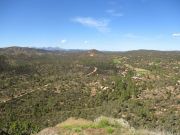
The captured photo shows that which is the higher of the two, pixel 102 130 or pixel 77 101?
pixel 102 130

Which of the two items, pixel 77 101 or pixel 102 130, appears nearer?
pixel 102 130

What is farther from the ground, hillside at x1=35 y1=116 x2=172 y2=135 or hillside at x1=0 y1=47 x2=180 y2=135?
hillside at x1=35 y1=116 x2=172 y2=135

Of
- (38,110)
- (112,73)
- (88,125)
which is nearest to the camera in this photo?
(88,125)

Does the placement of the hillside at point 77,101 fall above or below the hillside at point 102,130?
below

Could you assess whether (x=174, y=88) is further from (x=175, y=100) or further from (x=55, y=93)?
(x=55, y=93)

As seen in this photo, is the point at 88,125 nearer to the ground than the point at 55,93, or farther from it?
farther from it

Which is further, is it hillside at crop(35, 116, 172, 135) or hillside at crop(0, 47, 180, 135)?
hillside at crop(0, 47, 180, 135)

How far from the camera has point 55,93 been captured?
67750 millimetres

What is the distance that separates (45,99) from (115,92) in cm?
1865

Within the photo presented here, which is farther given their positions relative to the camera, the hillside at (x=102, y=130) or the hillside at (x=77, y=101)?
the hillside at (x=77, y=101)

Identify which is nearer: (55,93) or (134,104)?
(134,104)

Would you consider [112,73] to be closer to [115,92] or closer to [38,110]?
[115,92]

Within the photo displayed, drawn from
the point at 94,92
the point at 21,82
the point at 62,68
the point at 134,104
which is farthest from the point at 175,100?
Result: the point at 62,68

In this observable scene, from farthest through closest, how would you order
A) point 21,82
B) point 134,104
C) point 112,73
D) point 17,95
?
1. point 112,73
2. point 21,82
3. point 17,95
4. point 134,104
